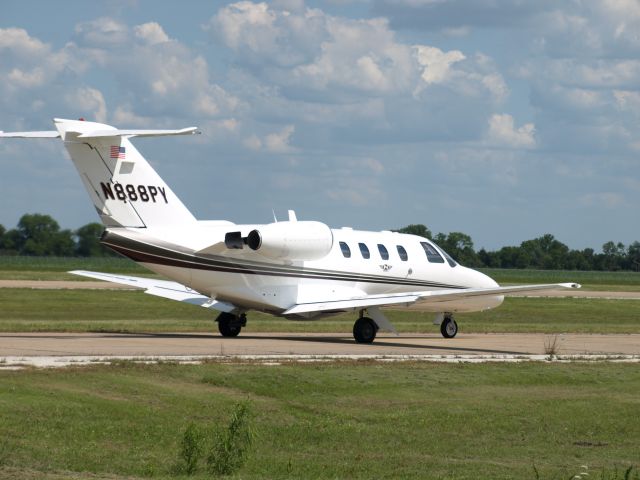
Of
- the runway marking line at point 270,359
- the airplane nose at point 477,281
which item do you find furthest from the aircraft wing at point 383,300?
the airplane nose at point 477,281

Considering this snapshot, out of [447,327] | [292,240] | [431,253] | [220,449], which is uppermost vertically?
[292,240]

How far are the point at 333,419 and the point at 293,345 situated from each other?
1256 cm

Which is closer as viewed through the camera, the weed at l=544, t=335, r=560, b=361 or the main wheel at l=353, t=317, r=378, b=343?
the weed at l=544, t=335, r=560, b=361

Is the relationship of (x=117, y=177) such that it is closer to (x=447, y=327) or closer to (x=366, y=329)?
(x=366, y=329)

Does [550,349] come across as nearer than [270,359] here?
No

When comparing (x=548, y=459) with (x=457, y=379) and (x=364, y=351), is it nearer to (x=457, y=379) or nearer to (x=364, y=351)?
(x=457, y=379)

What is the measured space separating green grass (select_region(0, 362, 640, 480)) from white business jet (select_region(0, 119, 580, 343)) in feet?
22.3

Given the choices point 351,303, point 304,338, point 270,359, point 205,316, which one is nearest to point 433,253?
point 304,338

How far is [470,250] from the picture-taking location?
5871 inches

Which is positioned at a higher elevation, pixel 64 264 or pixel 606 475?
pixel 64 264

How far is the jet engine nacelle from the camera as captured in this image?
3409 cm

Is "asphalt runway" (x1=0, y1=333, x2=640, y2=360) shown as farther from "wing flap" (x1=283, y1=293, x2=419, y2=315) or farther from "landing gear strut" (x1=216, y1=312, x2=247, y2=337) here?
"wing flap" (x1=283, y1=293, x2=419, y2=315)

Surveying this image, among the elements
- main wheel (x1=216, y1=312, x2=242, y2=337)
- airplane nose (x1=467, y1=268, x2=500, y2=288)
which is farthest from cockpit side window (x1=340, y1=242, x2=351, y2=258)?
airplane nose (x1=467, y1=268, x2=500, y2=288)

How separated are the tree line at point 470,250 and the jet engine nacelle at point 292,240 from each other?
67785mm
